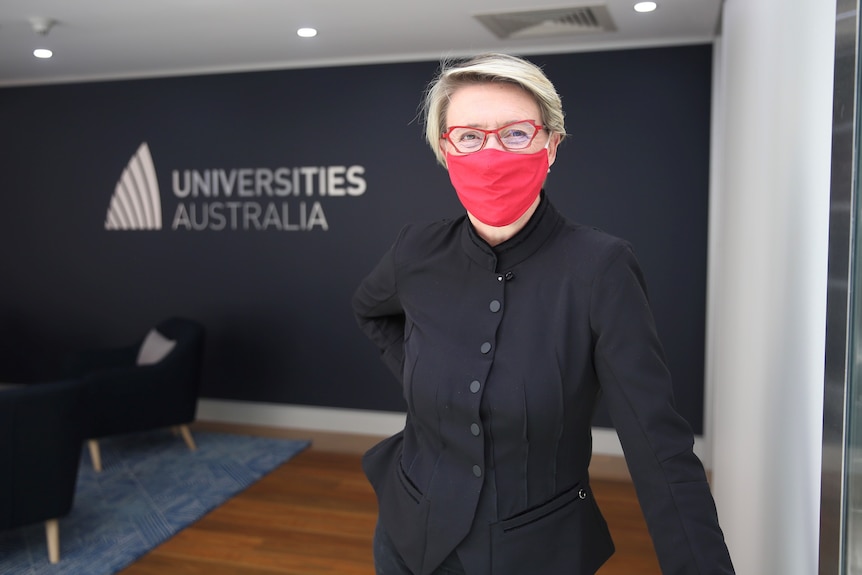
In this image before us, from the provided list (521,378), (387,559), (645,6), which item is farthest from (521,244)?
(645,6)

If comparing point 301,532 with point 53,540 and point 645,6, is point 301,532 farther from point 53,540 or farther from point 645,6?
point 645,6

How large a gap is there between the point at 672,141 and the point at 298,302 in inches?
117

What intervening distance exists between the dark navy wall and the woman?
3.96 metres

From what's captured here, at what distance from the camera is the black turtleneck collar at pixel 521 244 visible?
4.82 ft

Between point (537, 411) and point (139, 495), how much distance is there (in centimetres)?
405

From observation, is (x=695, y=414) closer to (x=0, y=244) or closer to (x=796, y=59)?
(x=796, y=59)

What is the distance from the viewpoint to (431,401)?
1.48m

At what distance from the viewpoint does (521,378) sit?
55.0 inches

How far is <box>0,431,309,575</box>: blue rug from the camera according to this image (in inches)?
155

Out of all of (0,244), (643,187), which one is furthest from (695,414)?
(0,244)

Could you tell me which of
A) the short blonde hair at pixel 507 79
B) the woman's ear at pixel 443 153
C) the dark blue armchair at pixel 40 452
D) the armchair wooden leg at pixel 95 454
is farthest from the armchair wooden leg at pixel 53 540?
the short blonde hair at pixel 507 79

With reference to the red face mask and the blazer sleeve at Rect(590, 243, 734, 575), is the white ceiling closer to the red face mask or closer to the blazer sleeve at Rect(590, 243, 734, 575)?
the red face mask

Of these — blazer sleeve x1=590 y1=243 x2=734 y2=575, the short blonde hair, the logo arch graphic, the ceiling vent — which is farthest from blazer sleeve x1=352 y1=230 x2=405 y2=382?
the logo arch graphic

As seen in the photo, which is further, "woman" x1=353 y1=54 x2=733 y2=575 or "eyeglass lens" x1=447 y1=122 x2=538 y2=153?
"eyeglass lens" x1=447 y1=122 x2=538 y2=153
